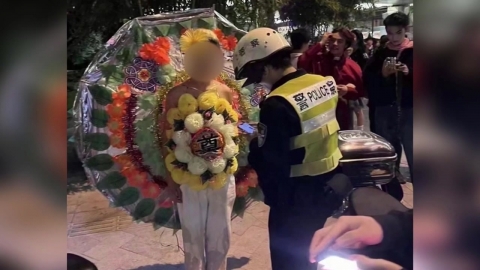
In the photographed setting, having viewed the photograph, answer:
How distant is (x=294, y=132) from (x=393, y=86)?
0.84 feet

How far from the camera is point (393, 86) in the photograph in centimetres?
110

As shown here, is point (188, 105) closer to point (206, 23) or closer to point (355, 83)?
point (206, 23)

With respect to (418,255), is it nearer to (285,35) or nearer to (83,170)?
(285,35)

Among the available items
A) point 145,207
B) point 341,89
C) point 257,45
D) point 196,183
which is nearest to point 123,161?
point 145,207

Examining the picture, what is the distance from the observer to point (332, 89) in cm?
112

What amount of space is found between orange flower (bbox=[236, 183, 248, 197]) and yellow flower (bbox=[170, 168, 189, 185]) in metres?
0.17

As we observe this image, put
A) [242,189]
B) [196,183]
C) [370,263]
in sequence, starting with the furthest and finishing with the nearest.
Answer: [242,189] < [196,183] < [370,263]

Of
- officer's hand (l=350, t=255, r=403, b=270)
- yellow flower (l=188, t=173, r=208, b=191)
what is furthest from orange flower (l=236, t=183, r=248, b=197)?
officer's hand (l=350, t=255, r=403, b=270)

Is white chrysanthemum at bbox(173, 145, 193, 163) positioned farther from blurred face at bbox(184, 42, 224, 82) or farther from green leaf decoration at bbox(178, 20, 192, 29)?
green leaf decoration at bbox(178, 20, 192, 29)

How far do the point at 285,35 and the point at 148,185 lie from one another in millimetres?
537

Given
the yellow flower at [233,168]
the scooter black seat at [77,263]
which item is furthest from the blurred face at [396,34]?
the scooter black seat at [77,263]

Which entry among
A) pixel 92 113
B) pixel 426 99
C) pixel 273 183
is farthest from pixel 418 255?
pixel 92 113

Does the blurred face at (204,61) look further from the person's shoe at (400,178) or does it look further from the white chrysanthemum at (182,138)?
the person's shoe at (400,178)

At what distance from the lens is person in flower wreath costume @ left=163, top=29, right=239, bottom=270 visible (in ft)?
3.64
